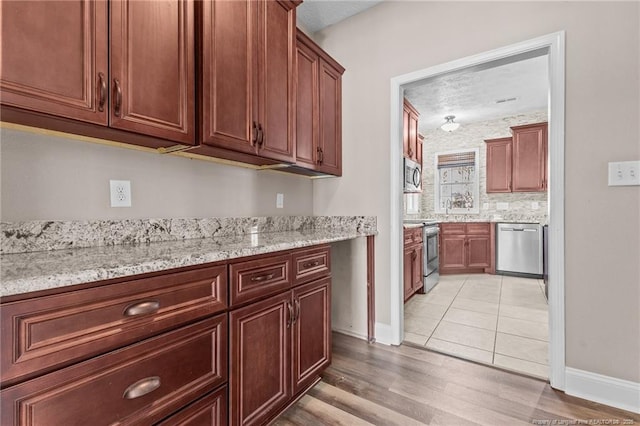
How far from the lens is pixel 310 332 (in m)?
1.59

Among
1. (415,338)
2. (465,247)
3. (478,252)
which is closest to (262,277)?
(415,338)

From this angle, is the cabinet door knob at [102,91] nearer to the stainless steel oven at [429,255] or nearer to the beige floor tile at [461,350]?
the beige floor tile at [461,350]

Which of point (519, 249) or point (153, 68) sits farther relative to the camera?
point (519, 249)

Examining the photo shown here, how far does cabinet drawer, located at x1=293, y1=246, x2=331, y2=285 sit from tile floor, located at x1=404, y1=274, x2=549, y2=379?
1170 millimetres

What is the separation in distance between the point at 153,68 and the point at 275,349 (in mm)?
1345

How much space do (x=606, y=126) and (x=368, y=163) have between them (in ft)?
4.73

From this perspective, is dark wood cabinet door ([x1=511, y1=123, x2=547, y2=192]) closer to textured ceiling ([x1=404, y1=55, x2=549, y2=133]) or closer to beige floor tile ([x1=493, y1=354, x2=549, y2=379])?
textured ceiling ([x1=404, y1=55, x2=549, y2=133])

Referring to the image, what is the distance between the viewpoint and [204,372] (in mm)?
1024

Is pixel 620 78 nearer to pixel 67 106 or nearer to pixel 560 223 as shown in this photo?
pixel 560 223

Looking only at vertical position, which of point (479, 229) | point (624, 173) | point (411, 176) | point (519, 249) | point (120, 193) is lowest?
point (519, 249)

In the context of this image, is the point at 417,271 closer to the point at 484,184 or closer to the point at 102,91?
the point at 484,184

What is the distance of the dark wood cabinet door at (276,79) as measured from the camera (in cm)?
164

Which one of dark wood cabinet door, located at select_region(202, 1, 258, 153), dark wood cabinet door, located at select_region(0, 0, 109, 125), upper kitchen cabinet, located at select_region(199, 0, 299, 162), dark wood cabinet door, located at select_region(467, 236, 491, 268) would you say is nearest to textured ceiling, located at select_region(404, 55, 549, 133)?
upper kitchen cabinet, located at select_region(199, 0, 299, 162)

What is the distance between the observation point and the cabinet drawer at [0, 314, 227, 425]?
2.20 ft
